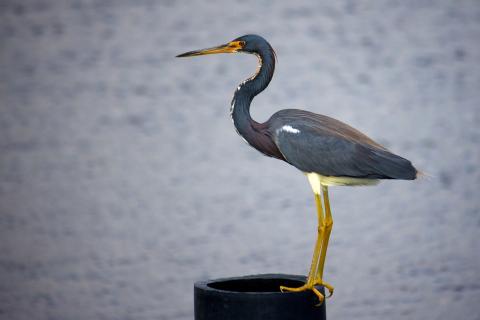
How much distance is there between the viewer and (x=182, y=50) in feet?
10.9

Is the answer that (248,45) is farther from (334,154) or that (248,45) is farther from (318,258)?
(318,258)

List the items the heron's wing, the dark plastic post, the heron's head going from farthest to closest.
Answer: the heron's head → the heron's wing → the dark plastic post

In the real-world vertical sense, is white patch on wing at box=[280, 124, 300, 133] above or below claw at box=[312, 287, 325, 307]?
above

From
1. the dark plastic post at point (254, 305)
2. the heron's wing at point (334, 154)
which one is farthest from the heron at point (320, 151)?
the dark plastic post at point (254, 305)

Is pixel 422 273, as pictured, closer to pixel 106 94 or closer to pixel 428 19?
pixel 428 19

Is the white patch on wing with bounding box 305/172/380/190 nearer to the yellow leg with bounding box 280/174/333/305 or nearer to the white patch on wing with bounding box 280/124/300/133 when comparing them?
the yellow leg with bounding box 280/174/333/305

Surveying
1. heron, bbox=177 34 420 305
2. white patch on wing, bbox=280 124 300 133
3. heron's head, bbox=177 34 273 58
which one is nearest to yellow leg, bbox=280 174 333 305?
heron, bbox=177 34 420 305

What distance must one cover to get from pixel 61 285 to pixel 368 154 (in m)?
2.22

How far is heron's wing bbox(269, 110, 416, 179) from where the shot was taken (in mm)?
1575

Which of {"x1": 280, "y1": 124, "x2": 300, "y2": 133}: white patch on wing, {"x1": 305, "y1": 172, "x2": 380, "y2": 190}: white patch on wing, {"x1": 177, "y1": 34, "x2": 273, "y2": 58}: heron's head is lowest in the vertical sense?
{"x1": 305, "y1": 172, "x2": 380, "y2": 190}: white patch on wing

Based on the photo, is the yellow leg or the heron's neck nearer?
the yellow leg

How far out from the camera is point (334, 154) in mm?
1592

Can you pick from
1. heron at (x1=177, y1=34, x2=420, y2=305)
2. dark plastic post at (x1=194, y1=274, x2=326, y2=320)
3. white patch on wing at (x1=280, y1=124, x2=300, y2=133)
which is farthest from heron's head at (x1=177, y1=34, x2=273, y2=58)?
dark plastic post at (x1=194, y1=274, x2=326, y2=320)

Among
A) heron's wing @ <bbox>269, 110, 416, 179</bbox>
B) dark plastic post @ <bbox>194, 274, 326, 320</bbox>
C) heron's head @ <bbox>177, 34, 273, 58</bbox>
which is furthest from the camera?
heron's head @ <bbox>177, 34, 273, 58</bbox>
